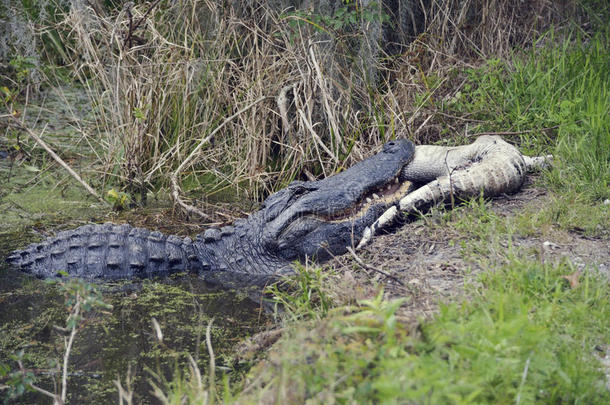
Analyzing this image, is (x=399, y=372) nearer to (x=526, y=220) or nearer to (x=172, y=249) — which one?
(x=526, y=220)

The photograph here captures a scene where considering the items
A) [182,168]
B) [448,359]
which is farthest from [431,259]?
[182,168]

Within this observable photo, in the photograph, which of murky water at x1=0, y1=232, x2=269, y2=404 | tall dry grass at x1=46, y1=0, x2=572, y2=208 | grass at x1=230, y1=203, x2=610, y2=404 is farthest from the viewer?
tall dry grass at x1=46, y1=0, x2=572, y2=208

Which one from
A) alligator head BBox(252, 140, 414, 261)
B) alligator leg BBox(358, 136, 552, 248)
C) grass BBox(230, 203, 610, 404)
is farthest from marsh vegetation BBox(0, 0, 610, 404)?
alligator head BBox(252, 140, 414, 261)

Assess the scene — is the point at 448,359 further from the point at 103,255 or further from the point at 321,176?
the point at 321,176

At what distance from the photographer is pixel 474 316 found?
237 centimetres

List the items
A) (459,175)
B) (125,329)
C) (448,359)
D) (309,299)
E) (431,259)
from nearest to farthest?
(448,359) → (309,299) → (125,329) → (431,259) → (459,175)

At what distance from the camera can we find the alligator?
14.1 feet

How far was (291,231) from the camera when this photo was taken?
14.2 feet

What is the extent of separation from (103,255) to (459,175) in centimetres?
261

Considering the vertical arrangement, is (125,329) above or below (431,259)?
above

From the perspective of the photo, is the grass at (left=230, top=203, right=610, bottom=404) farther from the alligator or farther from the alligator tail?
the alligator tail

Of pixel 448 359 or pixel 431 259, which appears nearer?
pixel 448 359

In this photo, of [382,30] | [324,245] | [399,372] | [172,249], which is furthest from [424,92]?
[399,372]

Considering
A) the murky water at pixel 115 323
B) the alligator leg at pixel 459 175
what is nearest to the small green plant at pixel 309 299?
the murky water at pixel 115 323
